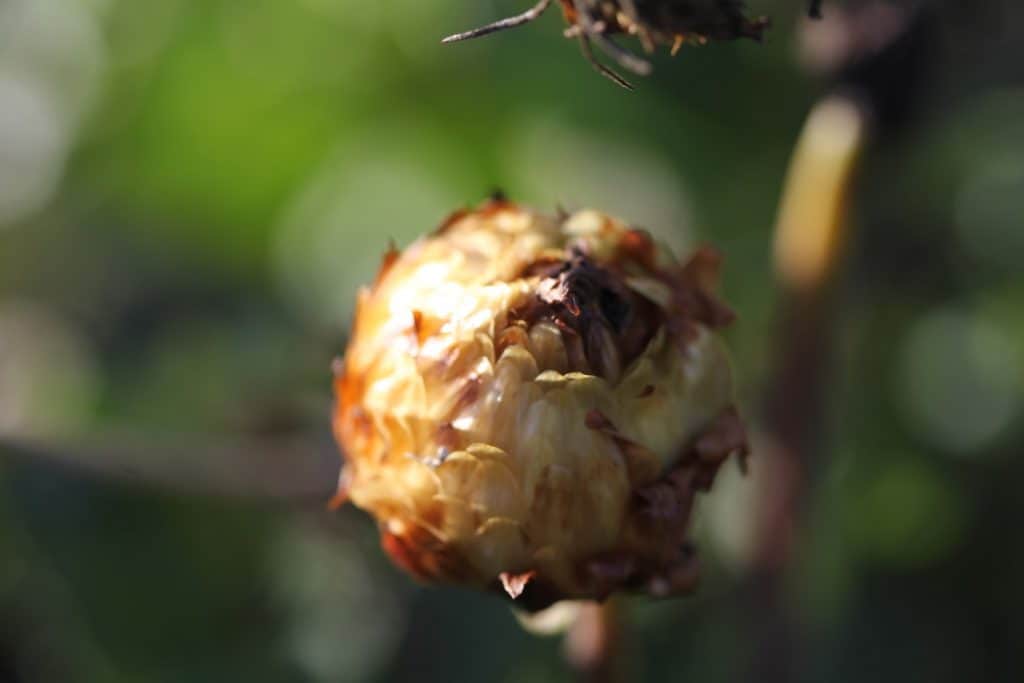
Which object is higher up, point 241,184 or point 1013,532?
point 241,184

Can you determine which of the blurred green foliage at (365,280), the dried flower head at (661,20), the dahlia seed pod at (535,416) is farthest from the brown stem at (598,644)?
the dried flower head at (661,20)

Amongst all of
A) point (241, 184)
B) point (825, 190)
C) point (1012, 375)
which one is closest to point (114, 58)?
point (241, 184)

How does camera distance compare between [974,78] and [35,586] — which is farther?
[974,78]

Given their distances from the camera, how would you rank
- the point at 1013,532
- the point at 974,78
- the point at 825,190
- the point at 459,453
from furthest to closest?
the point at 974,78
the point at 1013,532
the point at 825,190
the point at 459,453

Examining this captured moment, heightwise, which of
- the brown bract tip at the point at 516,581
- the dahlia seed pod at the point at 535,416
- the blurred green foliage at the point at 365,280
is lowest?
the blurred green foliage at the point at 365,280

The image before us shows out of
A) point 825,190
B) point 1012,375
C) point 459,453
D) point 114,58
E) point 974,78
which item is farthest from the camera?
point 114,58

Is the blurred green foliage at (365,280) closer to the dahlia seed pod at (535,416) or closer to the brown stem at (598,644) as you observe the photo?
the brown stem at (598,644)

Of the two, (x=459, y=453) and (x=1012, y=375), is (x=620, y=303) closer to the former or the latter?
(x=459, y=453)
